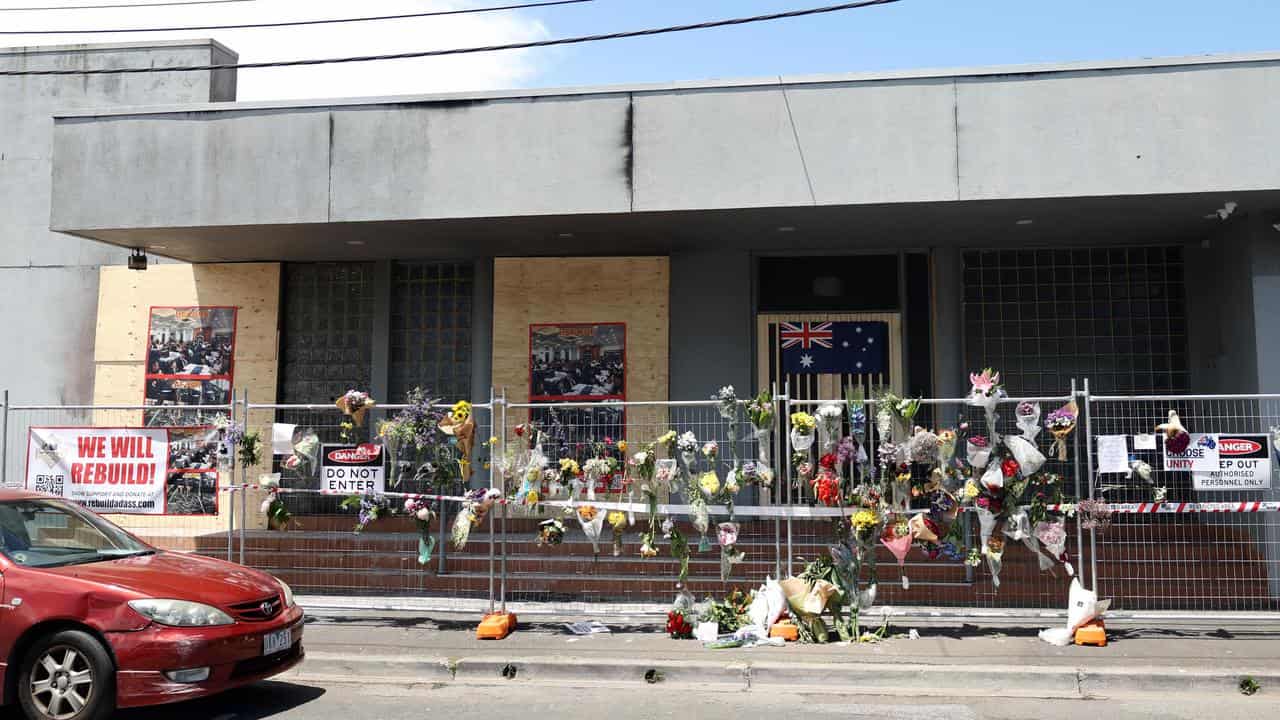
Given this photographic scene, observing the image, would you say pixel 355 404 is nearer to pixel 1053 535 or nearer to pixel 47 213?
pixel 1053 535

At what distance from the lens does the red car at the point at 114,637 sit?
6504mm

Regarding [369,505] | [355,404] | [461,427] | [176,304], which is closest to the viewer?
[461,427]

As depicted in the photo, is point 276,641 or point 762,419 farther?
point 762,419

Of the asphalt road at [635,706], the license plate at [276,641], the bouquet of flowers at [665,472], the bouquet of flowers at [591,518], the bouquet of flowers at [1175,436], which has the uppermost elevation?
the bouquet of flowers at [1175,436]

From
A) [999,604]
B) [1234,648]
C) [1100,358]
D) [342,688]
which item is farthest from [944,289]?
[342,688]

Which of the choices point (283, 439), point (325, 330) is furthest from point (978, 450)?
point (325, 330)

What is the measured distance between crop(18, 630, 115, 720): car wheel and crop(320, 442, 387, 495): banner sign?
3.69 meters

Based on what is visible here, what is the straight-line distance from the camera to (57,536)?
24.6 ft

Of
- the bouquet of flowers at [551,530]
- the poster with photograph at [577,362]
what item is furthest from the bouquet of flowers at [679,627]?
the poster with photograph at [577,362]

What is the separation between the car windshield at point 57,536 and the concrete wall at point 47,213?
7321mm

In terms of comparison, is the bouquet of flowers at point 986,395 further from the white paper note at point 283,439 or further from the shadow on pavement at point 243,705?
the white paper note at point 283,439

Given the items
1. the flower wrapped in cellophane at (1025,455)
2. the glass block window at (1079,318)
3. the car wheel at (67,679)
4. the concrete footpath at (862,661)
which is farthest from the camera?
the glass block window at (1079,318)

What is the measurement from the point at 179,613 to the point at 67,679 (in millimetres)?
785

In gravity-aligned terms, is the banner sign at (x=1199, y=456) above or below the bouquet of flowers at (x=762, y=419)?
below
